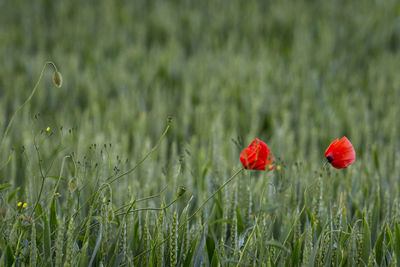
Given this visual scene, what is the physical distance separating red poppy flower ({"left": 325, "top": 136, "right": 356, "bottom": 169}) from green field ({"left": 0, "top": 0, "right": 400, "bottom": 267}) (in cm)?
13

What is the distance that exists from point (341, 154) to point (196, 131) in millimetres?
1352

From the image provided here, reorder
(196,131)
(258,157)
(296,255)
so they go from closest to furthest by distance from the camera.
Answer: (258,157) → (296,255) → (196,131)

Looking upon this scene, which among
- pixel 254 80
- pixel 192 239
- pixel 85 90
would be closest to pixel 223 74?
pixel 254 80

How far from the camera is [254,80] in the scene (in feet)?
9.35

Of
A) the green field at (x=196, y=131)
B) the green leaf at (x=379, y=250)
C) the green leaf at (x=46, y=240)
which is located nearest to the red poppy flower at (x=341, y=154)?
the green field at (x=196, y=131)

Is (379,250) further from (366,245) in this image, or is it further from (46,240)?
(46,240)

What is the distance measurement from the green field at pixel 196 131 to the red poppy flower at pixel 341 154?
134mm

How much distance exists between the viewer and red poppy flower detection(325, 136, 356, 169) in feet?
3.04

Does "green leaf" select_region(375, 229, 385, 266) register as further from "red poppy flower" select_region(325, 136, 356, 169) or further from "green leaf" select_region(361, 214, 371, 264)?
"red poppy flower" select_region(325, 136, 356, 169)

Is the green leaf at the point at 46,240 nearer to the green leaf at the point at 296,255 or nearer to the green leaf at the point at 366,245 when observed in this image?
the green leaf at the point at 296,255

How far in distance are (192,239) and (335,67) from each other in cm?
240

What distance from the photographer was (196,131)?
2244mm

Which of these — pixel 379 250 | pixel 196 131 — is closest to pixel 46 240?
pixel 379 250

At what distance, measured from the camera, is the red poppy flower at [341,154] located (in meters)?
0.93
